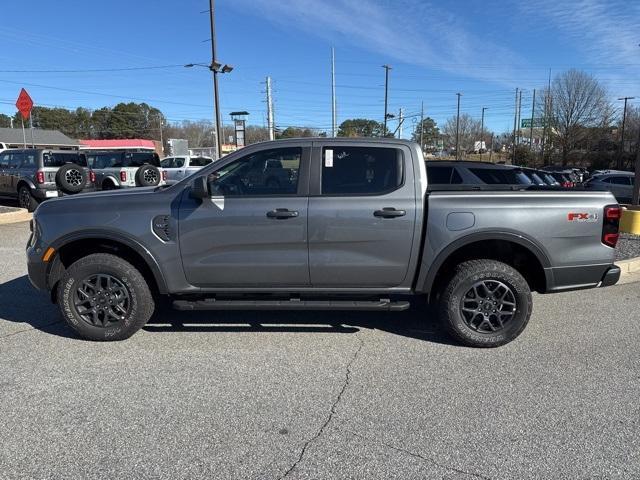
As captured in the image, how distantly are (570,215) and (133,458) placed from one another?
3.85 m

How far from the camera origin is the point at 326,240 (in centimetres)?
418

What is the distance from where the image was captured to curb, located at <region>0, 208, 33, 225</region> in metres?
11.2

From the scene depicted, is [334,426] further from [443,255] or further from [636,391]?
[636,391]

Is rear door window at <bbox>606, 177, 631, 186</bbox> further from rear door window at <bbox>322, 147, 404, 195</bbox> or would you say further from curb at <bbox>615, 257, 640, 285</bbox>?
rear door window at <bbox>322, 147, 404, 195</bbox>

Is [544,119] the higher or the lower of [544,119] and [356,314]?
the higher

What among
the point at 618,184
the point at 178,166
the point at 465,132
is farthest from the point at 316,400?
the point at 465,132

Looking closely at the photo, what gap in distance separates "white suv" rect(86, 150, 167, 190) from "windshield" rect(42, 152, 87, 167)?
201 cm

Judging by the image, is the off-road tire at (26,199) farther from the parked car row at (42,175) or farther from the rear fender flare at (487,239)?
the rear fender flare at (487,239)

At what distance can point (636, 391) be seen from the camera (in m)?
3.50

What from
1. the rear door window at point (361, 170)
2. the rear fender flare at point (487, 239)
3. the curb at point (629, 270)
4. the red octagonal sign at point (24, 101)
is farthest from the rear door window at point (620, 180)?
the red octagonal sign at point (24, 101)

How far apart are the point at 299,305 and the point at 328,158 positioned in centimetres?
134

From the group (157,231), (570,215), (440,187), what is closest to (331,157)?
(440,187)

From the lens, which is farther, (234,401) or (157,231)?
(157,231)

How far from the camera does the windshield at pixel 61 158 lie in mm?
13305
